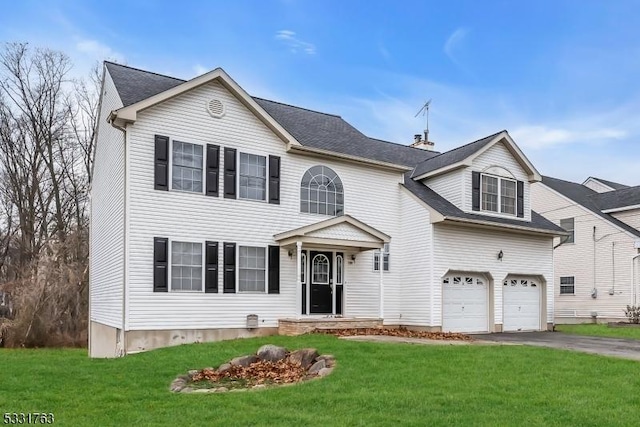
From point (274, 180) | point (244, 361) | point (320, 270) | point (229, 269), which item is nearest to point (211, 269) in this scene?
point (229, 269)

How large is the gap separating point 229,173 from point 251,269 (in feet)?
8.93

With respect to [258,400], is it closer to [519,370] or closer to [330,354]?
[330,354]

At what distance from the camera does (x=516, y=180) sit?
2064 centimetres

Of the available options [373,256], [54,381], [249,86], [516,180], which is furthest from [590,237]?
[54,381]

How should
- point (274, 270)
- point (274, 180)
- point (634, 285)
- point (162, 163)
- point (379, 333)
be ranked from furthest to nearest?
1. point (634, 285)
2. point (274, 180)
3. point (274, 270)
4. point (379, 333)
5. point (162, 163)

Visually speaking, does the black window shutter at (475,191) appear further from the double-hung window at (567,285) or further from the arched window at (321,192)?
the double-hung window at (567,285)

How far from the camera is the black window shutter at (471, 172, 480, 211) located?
19469 millimetres

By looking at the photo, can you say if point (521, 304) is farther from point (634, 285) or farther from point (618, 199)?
point (618, 199)

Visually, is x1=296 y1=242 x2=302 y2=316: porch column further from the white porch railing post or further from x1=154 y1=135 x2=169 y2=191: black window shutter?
x1=154 y1=135 x2=169 y2=191: black window shutter

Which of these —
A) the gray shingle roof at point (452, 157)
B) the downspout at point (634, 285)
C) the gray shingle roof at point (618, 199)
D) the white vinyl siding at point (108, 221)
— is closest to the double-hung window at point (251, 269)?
the white vinyl siding at point (108, 221)

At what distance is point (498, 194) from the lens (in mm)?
20203

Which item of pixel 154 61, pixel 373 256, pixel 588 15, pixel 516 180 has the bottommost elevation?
pixel 373 256

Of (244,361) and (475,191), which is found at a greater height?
(475,191)

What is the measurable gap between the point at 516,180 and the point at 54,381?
54.5 feet
